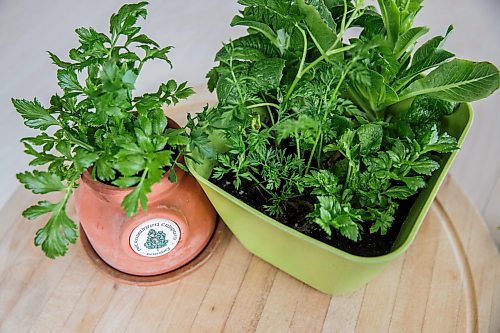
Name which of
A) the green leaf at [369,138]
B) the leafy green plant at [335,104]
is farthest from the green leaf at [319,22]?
the green leaf at [369,138]

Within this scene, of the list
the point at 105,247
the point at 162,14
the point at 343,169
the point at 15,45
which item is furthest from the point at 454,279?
the point at 15,45

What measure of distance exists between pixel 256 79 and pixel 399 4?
198mm

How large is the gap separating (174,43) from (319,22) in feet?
2.77

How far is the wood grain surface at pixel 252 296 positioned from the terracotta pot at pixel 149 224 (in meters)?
0.04

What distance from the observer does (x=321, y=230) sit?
0.78 meters

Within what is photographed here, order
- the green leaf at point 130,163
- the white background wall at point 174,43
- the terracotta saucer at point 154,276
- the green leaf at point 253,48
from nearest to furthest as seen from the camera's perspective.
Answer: the green leaf at point 130,163, the green leaf at point 253,48, the terracotta saucer at point 154,276, the white background wall at point 174,43

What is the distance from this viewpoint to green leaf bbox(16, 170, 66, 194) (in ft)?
2.13

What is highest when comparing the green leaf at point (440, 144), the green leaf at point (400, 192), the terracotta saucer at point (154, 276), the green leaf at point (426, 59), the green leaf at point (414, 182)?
the green leaf at point (426, 59)

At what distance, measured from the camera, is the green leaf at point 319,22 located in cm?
66

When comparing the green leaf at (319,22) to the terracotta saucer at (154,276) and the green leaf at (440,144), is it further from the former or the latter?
the terracotta saucer at (154,276)

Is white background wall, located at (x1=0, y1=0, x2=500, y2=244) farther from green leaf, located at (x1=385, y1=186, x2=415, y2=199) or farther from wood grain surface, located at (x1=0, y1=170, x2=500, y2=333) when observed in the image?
green leaf, located at (x1=385, y1=186, x2=415, y2=199)

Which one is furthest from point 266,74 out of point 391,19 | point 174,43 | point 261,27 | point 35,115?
point 174,43

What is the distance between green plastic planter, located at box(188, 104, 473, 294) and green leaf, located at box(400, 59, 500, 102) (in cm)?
7

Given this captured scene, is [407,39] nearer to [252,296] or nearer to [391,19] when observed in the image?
[391,19]
